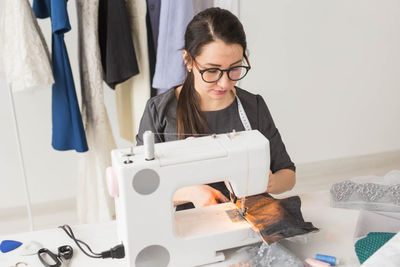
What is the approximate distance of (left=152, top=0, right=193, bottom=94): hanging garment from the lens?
1819 millimetres

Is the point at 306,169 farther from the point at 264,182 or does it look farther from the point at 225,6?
the point at 264,182

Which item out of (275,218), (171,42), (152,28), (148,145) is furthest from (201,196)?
(152,28)

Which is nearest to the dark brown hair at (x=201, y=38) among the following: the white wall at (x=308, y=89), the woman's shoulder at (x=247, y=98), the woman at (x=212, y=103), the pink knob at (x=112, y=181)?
the woman at (x=212, y=103)

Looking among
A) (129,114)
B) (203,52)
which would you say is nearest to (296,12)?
(129,114)

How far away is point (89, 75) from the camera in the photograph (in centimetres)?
187

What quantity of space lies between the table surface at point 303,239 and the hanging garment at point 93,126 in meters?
0.81

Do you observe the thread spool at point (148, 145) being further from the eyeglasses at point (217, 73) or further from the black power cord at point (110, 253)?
the eyeglasses at point (217, 73)

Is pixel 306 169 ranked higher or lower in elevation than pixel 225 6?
lower

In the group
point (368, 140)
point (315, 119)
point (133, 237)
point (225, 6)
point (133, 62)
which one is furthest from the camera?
point (368, 140)

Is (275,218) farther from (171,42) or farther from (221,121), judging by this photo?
(171,42)

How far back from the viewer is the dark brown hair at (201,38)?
1282 millimetres

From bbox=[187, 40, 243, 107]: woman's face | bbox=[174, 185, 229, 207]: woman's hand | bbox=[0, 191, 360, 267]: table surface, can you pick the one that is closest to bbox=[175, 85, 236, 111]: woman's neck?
bbox=[187, 40, 243, 107]: woman's face

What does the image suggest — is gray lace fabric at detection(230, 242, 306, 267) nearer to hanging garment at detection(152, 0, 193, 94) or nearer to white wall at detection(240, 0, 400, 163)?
hanging garment at detection(152, 0, 193, 94)

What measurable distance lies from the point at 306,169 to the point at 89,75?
1995mm
